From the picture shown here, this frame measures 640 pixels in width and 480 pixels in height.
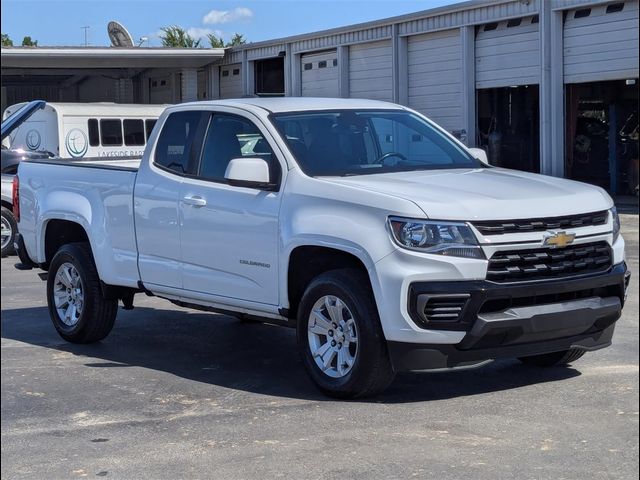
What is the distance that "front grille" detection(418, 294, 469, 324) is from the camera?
6066 millimetres

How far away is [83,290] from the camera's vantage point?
8.45 metres

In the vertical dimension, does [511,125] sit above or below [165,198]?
above

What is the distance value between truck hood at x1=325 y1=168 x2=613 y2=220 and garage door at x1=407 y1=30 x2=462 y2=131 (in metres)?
18.5

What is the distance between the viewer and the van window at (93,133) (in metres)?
22.4

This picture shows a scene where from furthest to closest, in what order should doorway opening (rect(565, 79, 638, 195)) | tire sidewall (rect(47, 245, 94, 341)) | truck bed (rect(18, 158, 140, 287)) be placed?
doorway opening (rect(565, 79, 638, 195)), tire sidewall (rect(47, 245, 94, 341)), truck bed (rect(18, 158, 140, 287))

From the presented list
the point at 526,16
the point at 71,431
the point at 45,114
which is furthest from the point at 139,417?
the point at 526,16

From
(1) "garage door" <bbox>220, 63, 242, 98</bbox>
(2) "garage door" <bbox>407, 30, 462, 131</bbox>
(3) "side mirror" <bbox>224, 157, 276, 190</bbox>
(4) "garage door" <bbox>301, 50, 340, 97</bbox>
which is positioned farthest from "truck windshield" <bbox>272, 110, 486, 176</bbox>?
(1) "garage door" <bbox>220, 63, 242, 98</bbox>

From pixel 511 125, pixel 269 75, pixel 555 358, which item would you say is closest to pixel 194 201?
pixel 555 358

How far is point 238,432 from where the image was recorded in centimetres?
585

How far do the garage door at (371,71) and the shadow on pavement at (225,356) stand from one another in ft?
57.3

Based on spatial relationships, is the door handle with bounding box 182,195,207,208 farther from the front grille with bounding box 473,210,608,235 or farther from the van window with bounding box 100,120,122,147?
the van window with bounding box 100,120,122,147

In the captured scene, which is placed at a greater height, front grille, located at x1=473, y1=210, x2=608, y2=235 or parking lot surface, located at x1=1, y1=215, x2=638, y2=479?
front grille, located at x1=473, y1=210, x2=608, y2=235

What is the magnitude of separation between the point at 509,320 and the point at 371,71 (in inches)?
863

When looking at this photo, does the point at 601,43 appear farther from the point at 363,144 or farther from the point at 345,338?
the point at 345,338
